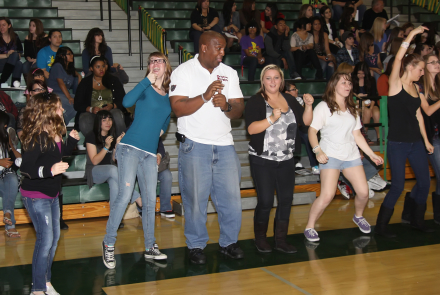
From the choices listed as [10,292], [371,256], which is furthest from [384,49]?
[10,292]

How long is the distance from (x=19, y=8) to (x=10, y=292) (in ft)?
26.8

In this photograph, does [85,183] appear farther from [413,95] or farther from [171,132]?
[413,95]

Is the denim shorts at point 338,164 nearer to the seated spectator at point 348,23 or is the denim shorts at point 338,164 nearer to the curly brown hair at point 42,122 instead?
the curly brown hair at point 42,122

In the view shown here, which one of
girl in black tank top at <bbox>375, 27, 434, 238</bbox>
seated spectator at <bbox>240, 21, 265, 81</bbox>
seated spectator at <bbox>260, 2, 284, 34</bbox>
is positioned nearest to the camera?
girl in black tank top at <bbox>375, 27, 434, 238</bbox>

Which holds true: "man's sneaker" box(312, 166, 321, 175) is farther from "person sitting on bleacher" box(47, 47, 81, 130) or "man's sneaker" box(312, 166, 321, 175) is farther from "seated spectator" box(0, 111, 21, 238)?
"seated spectator" box(0, 111, 21, 238)

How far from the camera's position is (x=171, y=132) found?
7.99 metres

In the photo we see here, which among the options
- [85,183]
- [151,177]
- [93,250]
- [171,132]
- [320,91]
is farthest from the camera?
[320,91]

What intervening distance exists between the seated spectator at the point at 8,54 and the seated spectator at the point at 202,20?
3320mm

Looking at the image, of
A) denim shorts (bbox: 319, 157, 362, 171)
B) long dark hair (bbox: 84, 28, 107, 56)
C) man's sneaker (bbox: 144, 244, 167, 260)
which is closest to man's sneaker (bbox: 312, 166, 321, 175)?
denim shorts (bbox: 319, 157, 362, 171)

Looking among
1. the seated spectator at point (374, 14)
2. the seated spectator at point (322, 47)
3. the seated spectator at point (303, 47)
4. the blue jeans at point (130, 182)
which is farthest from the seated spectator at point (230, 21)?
the blue jeans at point (130, 182)

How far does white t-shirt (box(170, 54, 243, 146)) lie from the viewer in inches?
162

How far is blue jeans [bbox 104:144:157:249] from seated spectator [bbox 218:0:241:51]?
6264mm

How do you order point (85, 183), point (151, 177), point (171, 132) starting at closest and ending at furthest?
point (151, 177) → point (85, 183) → point (171, 132)

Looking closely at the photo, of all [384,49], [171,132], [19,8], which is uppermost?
[19,8]
